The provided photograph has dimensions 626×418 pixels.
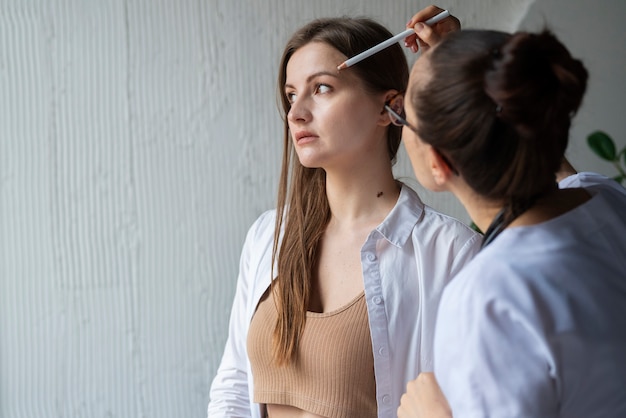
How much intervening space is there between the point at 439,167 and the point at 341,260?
26.6 inches

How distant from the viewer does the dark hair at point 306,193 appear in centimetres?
164

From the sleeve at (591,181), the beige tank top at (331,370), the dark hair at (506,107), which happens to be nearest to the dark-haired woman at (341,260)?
the beige tank top at (331,370)

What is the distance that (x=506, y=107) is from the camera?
95cm

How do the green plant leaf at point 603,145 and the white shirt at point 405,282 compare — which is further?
the green plant leaf at point 603,145

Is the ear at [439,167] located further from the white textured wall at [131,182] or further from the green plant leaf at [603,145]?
the green plant leaf at [603,145]

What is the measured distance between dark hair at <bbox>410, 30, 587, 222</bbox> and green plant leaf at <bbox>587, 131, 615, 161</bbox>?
149cm

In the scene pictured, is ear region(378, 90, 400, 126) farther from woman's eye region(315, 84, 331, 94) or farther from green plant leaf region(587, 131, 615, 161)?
green plant leaf region(587, 131, 615, 161)

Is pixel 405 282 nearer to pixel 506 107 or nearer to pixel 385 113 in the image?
pixel 385 113

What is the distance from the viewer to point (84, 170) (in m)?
2.32

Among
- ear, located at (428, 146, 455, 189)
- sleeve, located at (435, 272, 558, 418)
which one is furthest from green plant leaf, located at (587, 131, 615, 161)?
sleeve, located at (435, 272, 558, 418)

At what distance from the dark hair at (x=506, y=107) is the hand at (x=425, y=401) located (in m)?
0.27

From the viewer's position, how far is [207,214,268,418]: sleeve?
182 cm

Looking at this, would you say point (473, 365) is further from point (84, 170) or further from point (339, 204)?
point (84, 170)

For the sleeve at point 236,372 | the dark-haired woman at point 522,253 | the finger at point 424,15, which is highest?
the finger at point 424,15
